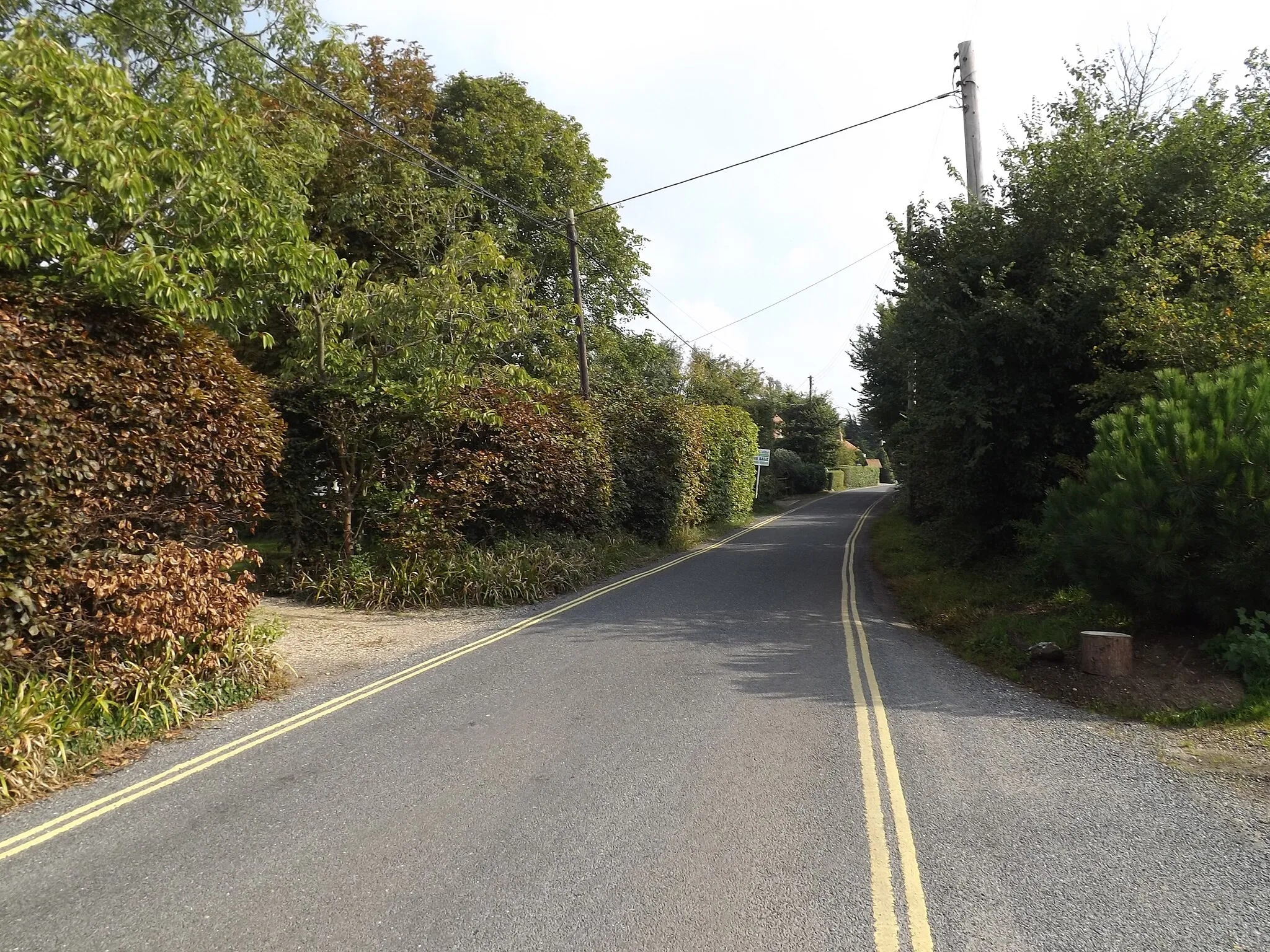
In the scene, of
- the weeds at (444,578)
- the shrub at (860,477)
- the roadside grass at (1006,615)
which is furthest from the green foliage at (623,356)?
the shrub at (860,477)

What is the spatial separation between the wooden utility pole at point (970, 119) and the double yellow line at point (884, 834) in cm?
1145

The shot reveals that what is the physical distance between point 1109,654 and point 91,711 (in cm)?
861

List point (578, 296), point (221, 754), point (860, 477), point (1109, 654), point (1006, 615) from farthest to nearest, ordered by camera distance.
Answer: point (860, 477), point (578, 296), point (1006, 615), point (1109, 654), point (221, 754)

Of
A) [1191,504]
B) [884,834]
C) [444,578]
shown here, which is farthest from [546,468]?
[884,834]

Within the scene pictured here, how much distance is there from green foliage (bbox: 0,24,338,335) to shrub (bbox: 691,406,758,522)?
19.3 meters

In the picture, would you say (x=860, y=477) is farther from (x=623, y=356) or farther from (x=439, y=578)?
(x=439, y=578)

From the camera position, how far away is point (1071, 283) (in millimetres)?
12312

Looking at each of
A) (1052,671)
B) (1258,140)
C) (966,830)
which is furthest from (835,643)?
(1258,140)

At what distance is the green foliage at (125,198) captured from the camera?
603 cm

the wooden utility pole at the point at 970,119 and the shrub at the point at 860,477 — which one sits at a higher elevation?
the wooden utility pole at the point at 970,119

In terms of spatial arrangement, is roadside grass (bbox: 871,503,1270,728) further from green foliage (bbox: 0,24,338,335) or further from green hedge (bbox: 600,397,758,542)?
green foliage (bbox: 0,24,338,335)

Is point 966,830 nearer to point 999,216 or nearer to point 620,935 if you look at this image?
point 620,935

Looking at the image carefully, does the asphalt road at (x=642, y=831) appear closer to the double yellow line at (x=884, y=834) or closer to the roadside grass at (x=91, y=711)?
the double yellow line at (x=884, y=834)

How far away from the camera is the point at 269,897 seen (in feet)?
12.9
